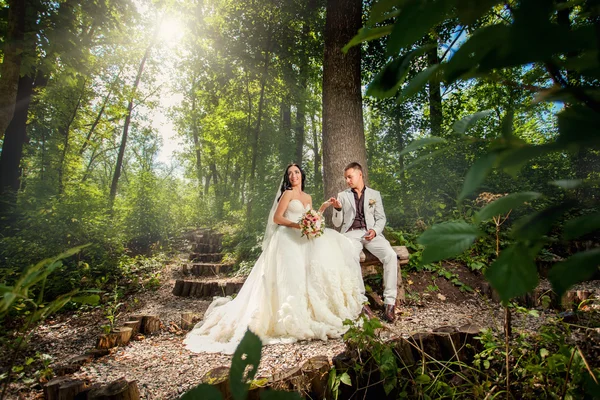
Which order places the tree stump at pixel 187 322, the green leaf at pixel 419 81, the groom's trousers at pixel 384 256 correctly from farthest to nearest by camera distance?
the tree stump at pixel 187 322
the groom's trousers at pixel 384 256
the green leaf at pixel 419 81

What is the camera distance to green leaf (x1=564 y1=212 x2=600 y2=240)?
0.37m

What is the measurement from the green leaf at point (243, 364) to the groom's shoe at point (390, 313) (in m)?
3.62

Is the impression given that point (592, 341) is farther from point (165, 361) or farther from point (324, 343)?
point (165, 361)

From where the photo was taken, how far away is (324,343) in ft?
10.1

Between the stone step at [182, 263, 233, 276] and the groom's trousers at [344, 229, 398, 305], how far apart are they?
3930 mm

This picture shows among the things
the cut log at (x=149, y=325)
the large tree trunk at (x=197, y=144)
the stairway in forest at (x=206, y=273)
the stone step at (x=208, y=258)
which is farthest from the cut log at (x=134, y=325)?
the large tree trunk at (x=197, y=144)

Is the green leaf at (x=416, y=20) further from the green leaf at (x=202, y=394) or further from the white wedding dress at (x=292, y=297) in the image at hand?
the white wedding dress at (x=292, y=297)

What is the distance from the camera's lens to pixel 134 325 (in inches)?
144

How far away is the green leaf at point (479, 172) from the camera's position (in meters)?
0.36

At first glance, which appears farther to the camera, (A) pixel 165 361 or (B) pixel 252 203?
(B) pixel 252 203

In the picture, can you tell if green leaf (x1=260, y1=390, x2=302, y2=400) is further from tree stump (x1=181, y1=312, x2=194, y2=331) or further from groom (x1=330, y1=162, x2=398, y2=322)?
tree stump (x1=181, y1=312, x2=194, y2=331)

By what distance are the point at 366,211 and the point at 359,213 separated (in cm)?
15

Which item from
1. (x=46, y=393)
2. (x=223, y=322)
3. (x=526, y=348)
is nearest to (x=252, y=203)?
(x=223, y=322)

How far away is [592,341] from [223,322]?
3.15 metres
